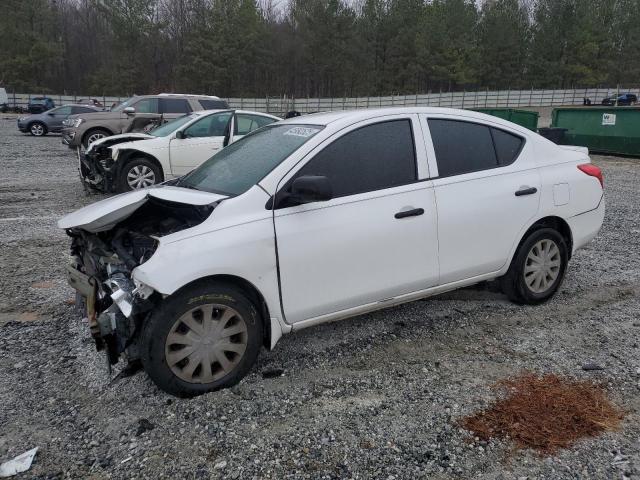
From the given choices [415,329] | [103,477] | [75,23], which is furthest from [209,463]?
[75,23]

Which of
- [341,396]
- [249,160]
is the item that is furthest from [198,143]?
[341,396]

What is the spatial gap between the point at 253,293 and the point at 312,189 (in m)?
0.75

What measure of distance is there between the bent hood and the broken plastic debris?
4.53 ft

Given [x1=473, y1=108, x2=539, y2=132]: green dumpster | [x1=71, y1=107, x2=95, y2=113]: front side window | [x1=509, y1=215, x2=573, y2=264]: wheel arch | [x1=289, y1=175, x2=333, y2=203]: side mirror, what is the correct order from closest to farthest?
1. [x1=289, y1=175, x2=333, y2=203]: side mirror
2. [x1=509, y1=215, x2=573, y2=264]: wheel arch
3. [x1=473, y1=108, x2=539, y2=132]: green dumpster
4. [x1=71, y1=107, x2=95, y2=113]: front side window

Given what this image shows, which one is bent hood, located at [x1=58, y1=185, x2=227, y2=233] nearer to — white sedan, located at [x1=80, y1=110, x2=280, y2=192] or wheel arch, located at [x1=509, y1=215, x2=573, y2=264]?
wheel arch, located at [x1=509, y1=215, x2=573, y2=264]

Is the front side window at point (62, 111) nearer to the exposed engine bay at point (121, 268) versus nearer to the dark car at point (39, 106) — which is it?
the dark car at point (39, 106)

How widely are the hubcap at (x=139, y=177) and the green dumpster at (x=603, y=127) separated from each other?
13.9 meters

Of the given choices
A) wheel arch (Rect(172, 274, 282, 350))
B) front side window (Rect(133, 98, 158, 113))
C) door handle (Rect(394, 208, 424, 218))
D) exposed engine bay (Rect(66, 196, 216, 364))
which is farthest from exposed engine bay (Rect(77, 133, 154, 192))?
door handle (Rect(394, 208, 424, 218))

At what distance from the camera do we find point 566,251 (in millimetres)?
4523

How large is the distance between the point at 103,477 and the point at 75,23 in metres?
→ 71.9

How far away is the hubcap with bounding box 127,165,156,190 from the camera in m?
9.00

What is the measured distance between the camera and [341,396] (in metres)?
3.17

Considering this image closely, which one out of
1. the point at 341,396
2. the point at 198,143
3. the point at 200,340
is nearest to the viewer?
the point at 200,340

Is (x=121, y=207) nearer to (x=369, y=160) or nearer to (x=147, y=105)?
(x=369, y=160)
